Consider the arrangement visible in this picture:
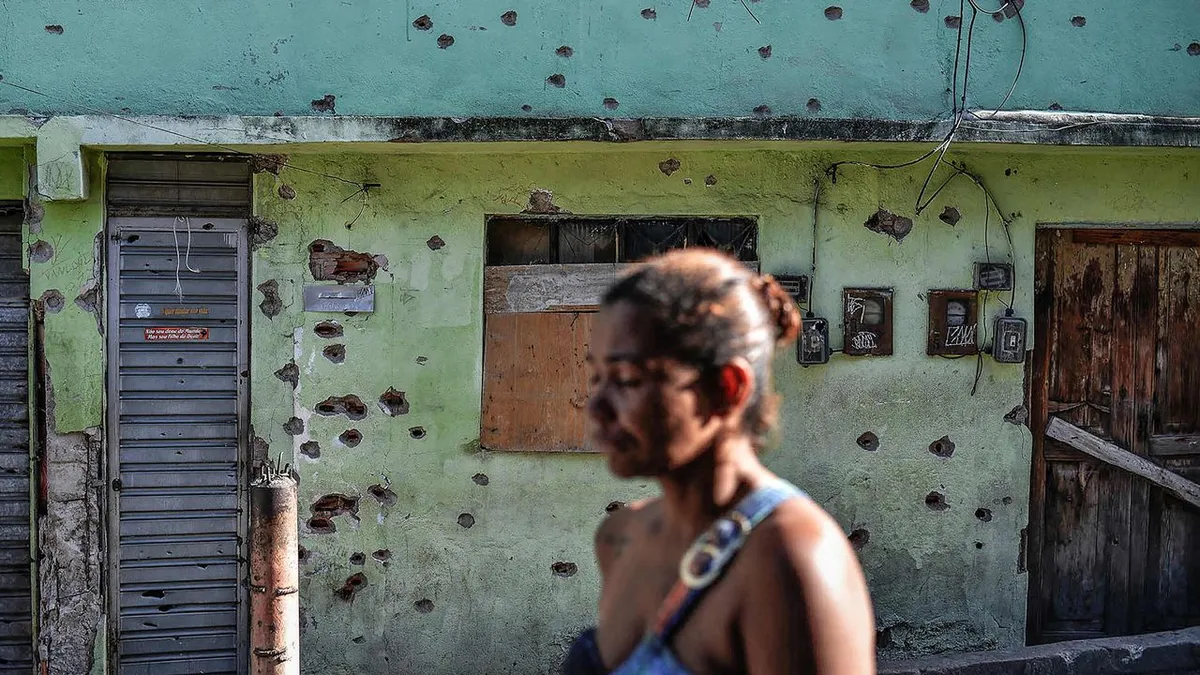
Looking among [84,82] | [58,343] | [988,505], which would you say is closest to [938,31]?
[988,505]

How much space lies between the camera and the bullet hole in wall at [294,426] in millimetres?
6078

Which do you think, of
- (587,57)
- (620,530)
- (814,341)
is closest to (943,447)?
(814,341)

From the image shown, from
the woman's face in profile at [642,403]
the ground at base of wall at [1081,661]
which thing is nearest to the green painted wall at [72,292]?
the ground at base of wall at [1081,661]

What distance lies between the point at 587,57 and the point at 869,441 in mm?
2524

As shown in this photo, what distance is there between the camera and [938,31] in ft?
20.6

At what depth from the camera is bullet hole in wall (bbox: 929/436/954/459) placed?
6.34m

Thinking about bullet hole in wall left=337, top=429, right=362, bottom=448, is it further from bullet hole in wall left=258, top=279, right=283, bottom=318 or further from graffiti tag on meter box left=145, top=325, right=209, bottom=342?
graffiti tag on meter box left=145, top=325, right=209, bottom=342

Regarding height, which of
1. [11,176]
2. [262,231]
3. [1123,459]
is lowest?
[1123,459]

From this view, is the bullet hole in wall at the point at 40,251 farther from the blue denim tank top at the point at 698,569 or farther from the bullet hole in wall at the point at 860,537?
the blue denim tank top at the point at 698,569

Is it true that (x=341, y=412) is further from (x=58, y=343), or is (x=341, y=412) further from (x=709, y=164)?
(x=709, y=164)

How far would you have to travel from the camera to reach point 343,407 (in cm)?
610

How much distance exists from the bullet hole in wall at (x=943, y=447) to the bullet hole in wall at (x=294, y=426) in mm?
3336

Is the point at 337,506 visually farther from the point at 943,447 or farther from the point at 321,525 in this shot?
the point at 943,447

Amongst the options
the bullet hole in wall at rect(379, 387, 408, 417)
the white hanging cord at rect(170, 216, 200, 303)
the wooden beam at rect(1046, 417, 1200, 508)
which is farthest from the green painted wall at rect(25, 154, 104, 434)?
the wooden beam at rect(1046, 417, 1200, 508)
